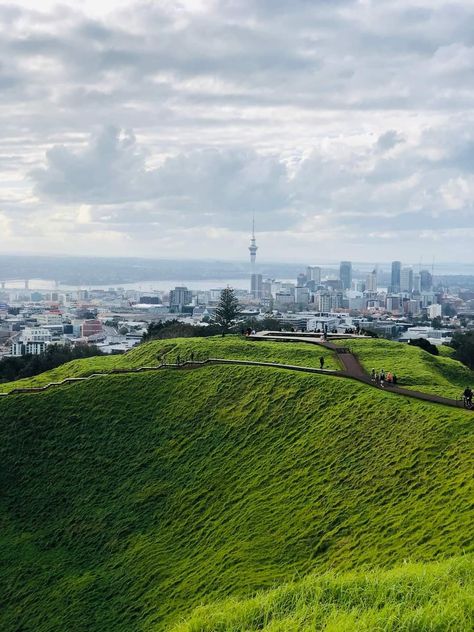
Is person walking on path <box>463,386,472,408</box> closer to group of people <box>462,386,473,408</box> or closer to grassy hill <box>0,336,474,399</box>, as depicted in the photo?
group of people <box>462,386,473,408</box>

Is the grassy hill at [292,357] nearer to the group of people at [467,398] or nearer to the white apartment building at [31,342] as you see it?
the group of people at [467,398]

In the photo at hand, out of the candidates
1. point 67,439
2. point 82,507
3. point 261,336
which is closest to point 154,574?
point 82,507

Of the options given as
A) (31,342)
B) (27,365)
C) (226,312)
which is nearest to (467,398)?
(27,365)

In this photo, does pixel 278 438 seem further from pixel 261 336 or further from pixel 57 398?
pixel 261 336

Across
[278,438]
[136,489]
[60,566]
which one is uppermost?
[278,438]

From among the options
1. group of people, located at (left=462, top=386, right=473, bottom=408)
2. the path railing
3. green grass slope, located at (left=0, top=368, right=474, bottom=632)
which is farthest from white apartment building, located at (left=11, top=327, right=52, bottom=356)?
group of people, located at (left=462, top=386, right=473, bottom=408)

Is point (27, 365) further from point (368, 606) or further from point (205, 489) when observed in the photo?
point (368, 606)

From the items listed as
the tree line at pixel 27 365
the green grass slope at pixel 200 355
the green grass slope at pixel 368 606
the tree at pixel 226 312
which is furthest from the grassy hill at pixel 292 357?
the tree at pixel 226 312
